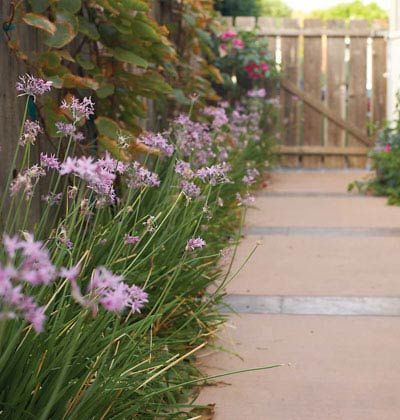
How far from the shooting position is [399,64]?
10.1 metres

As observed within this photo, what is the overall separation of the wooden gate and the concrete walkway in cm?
569

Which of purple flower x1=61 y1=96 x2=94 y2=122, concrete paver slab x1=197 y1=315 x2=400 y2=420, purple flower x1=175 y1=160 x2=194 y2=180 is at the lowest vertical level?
concrete paver slab x1=197 y1=315 x2=400 y2=420

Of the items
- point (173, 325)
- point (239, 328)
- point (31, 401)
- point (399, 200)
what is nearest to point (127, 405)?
point (31, 401)

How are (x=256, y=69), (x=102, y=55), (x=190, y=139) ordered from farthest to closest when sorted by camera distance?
(x=256, y=69) < (x=190, y=139) < (x=102, y=55)

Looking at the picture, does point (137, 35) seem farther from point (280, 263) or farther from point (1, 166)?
point (280, 263)

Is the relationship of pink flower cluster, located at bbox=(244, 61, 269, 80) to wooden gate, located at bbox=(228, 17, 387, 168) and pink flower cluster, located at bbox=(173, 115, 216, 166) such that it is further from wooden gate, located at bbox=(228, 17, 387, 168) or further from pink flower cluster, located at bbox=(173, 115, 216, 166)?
pink flower cluster, located at bbox=(173, 115, 216, 166)

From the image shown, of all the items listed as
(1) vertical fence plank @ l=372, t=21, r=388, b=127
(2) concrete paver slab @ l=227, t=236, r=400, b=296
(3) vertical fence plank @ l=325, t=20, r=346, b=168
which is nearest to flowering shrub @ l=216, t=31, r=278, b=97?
(3) vertical fence plank @ l=325, t=20, r=346, b=168

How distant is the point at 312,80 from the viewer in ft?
42.8

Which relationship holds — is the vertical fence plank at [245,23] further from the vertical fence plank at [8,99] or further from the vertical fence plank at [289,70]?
the vertical fence plank at [8,99]

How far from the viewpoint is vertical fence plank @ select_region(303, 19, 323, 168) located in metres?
13.0

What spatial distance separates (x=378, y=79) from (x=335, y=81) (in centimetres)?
60

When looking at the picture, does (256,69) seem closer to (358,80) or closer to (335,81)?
(335,81)

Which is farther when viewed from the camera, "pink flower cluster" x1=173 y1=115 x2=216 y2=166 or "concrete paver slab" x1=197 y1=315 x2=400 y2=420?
"pink flower cluster" x1=173 y1=115 x2=216 y2=166

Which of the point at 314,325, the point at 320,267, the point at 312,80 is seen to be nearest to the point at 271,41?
the point at 312,80
